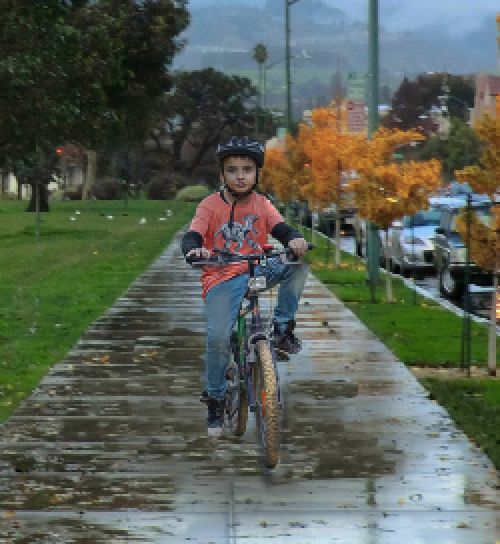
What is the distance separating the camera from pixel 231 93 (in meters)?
131

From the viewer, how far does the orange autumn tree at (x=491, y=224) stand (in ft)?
40.5

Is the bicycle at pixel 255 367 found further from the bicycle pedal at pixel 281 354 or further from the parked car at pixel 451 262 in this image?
the parked car at pixel 451 262

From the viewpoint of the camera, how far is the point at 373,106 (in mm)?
23344

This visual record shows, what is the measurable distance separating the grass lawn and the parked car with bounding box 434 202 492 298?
68 cm

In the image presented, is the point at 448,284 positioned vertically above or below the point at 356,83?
below

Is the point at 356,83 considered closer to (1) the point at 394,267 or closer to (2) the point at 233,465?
(1) the point at 394,267

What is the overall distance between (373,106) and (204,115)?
4184 inches

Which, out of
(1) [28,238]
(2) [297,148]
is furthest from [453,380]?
(1) [28,238]

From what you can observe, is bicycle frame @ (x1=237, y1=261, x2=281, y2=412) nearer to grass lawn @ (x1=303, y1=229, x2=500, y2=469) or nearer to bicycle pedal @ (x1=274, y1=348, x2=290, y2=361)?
bicycle pedal @ (x1=274, y1=348, x2=290, y2=361)

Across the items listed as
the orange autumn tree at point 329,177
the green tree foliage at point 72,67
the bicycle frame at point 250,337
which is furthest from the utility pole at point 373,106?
the bicycle frame at point 250,337

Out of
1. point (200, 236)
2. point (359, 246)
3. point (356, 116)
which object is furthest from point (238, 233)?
point (359, 246)

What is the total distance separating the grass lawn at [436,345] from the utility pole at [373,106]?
16.5 inches

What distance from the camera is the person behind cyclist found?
26.7ft

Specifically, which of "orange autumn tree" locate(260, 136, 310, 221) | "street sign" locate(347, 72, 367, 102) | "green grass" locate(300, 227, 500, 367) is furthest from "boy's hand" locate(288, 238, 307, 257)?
"orange autumn tree" locate(260, 136, 310, 221)
